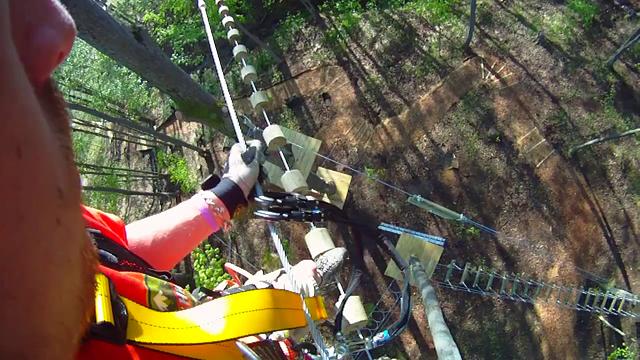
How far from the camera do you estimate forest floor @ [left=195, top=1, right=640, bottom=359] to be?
11.9ft

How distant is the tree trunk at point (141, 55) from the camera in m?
2.20

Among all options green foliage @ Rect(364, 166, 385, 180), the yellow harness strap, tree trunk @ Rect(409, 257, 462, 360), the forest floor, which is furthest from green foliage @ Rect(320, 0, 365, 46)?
the yellow harness strap

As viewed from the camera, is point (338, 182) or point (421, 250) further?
point (338, 182)

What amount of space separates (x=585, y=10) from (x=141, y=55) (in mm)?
3192

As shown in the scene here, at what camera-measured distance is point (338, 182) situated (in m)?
3.70

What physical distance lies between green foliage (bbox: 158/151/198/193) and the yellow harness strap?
2858 millimetres

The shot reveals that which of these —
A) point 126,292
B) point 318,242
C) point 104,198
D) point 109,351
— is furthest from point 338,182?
point 104,198

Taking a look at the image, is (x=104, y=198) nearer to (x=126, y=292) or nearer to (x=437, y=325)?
(x=126, y=292)

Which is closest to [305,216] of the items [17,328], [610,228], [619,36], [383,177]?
[383,177]

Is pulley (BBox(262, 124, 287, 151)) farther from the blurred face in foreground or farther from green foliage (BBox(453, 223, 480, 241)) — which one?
the blurred face in foreground

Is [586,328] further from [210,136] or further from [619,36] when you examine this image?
[210,136]

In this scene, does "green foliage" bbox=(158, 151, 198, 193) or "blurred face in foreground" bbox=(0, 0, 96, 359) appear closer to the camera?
Answer: "blurred face in foreground" bbox=(0, 0, 96, 359)

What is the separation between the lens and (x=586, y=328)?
11.9 feet

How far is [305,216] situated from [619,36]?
288 centimetres
